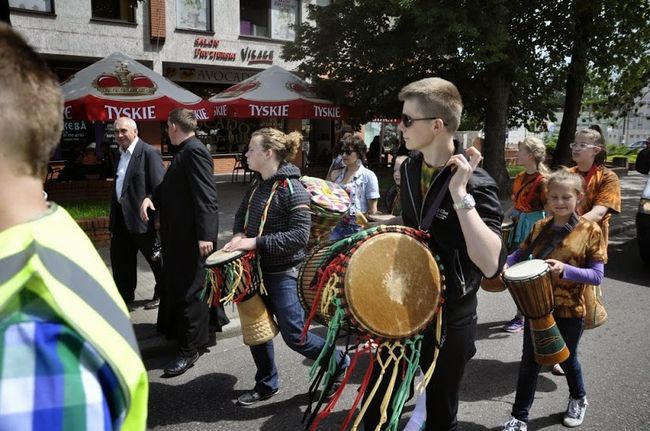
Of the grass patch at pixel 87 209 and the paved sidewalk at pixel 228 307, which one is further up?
the grass patch at pixel 87 209

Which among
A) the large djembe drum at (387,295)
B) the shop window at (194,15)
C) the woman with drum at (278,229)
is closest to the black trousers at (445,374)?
the large djembe drum at (387,295)

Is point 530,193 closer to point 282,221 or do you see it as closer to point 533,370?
point 533,370

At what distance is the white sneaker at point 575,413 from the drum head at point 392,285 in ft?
6.32

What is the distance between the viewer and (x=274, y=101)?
11922mm

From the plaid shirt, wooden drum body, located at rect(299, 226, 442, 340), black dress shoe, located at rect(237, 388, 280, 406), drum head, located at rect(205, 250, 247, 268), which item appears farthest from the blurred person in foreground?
black dress shoe, located at rect(237, 388, 280, 406)

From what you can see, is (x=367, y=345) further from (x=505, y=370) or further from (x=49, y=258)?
(x=505, y=370)

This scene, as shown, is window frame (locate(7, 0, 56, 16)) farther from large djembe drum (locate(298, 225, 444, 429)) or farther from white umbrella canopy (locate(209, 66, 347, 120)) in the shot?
large djembe drum (locate(298, 225, 444, 429))

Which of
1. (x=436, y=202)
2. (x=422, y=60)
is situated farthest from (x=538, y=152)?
(x=422, y=60)

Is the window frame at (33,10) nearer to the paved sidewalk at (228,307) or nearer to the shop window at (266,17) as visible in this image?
the shop window at (266,17)

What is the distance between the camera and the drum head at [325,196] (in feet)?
12.3

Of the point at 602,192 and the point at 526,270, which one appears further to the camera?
the point at 602,192

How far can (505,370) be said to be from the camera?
448cm

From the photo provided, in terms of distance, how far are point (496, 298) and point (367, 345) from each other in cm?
464

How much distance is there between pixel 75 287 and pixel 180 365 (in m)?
3.61
